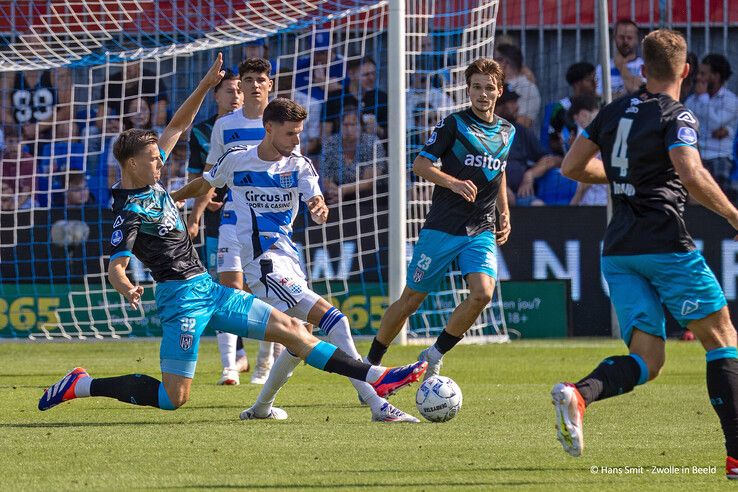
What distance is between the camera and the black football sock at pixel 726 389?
5.41 metres

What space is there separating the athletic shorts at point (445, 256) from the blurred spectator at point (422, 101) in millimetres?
6197

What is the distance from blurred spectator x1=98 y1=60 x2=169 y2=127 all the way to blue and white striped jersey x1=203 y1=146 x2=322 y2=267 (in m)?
8.02

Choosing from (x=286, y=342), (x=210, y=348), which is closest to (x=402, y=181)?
(x=210, y=348)

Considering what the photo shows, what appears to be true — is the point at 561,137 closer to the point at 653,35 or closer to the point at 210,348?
the point at 210,348

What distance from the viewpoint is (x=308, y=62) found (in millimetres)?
16266

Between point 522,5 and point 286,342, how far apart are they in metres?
11.6

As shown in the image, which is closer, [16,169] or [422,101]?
[422,101]

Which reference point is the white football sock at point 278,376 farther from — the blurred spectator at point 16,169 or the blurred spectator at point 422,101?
the blurred spectator at point 16,169

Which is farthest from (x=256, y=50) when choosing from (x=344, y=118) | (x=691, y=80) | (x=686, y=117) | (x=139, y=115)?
(x=686, y=117)

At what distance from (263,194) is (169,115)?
8.75 m

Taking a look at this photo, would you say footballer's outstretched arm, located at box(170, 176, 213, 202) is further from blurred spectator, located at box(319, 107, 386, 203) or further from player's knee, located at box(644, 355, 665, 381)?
blurred spectator, located at box(319, 107, 386, 203)

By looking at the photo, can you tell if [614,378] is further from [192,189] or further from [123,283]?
[192,189]

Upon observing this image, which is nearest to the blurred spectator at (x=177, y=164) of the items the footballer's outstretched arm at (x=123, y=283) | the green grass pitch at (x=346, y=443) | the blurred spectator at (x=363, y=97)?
the blurred spectator at (x=363, y=97)

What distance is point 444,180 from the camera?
26.8 ft
